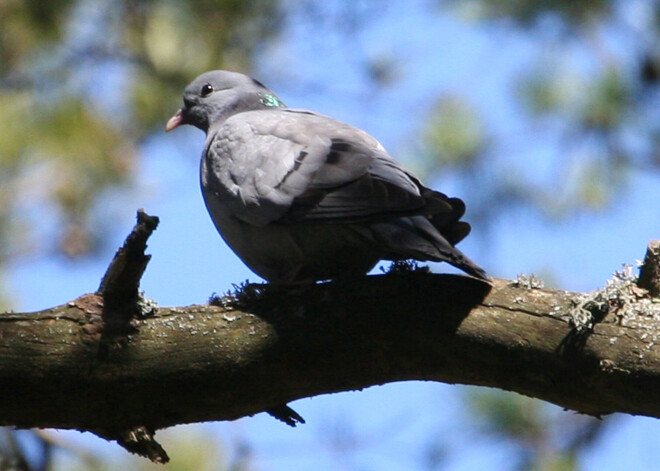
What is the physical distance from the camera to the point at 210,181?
356cm

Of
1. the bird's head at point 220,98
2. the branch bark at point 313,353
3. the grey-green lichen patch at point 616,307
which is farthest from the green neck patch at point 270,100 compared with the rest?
the grey-green lichen patch at point 616,307

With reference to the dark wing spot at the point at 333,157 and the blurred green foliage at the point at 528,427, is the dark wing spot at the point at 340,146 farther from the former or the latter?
the blurred green foliage at the point at 528,427

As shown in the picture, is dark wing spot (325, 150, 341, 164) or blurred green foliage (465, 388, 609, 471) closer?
dark wing spot (325, 150, 341, 164)

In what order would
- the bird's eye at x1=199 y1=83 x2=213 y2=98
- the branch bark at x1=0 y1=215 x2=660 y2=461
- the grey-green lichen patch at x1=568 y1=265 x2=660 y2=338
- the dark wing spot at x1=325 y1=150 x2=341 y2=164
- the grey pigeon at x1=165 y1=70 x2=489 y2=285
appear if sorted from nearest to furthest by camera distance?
the branch bark at x1=0 y1=215 x2=660 y2=461 < the grey-green lichen patch at x1=568 y1=265 x2=660 y2=338 < the grey pigeon at x1=165 y1=70 x2=489 y2=285 < the dark wing spot at x1=325 y1=150 x2=341 y2=164 < the bird's eye at x1=199 y1=83 x2=213 y2=98

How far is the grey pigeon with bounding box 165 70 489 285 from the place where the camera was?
2.99 metres

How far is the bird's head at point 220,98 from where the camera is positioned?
172 inches

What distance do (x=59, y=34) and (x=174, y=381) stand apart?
3.84m

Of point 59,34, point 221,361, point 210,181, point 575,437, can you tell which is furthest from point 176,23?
point 221,361

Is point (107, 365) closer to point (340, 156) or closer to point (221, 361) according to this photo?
point (221, 361)

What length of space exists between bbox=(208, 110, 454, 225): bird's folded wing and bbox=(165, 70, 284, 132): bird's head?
2.06ft

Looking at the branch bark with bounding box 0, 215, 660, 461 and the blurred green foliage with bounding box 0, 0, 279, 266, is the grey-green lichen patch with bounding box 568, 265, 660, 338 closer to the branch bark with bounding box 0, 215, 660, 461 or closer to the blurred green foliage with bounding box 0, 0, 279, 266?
the branch bark with bounding box 0, 215, 660, 461

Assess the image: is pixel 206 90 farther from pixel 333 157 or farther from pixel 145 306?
pixel 145 306

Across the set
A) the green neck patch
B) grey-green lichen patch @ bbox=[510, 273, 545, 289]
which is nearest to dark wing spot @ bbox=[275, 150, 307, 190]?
grey-green lichen patch @ bbox=[510, 273, 545, 289]

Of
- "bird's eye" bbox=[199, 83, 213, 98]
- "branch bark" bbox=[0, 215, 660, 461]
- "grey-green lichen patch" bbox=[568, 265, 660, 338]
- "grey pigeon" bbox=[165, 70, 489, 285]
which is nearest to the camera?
"branch bark" bbox=[0, 215, 660, 461]
